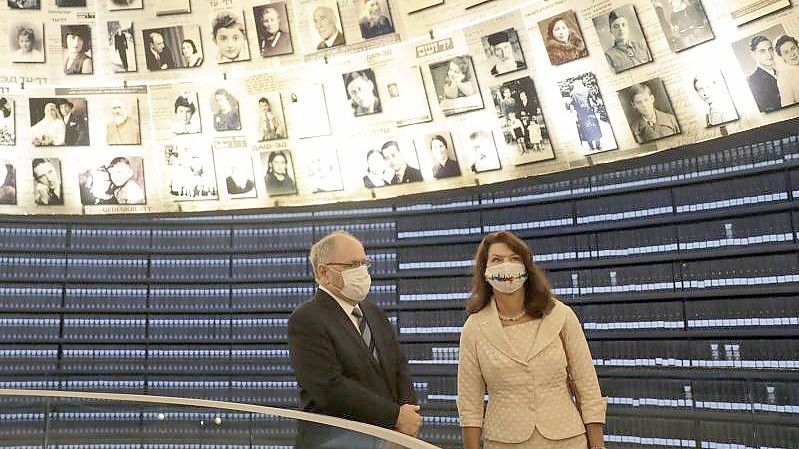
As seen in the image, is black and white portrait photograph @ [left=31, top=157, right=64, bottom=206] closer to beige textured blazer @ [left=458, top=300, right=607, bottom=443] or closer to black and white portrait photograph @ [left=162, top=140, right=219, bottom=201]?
black and white portrait photograph @ [left=162, top=140, right=219, bottom=201]

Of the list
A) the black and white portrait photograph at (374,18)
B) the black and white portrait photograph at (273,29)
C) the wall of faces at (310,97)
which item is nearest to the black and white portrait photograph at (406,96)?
the wall of faces at (310,97)

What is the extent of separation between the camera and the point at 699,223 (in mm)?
5824

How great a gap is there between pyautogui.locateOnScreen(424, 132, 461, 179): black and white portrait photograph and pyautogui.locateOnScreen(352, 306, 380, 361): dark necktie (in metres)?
1.52

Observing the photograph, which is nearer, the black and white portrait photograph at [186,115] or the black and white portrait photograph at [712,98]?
the black and white portrait photograph at [712,98]

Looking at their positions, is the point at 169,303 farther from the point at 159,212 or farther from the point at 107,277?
the point at 159,212

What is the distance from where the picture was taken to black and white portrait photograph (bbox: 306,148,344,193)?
13.5ft

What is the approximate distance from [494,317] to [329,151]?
6.53ft

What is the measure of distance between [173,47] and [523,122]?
1.62 m

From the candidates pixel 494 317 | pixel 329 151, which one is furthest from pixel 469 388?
pixel 329 151

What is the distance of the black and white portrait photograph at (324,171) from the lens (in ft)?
13.5

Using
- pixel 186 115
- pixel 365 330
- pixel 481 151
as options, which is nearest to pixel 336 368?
pixel 365 330

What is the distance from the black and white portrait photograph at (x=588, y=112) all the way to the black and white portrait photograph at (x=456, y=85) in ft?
1.23

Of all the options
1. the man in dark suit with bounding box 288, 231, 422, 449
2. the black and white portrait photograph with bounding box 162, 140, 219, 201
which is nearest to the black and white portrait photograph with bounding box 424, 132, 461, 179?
the black and white portrait photograph with bounding box 162, 140, 219, 201

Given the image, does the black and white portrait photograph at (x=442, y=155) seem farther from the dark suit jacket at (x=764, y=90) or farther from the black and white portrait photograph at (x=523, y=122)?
the dark suit jacket at (x=764, y=90)
